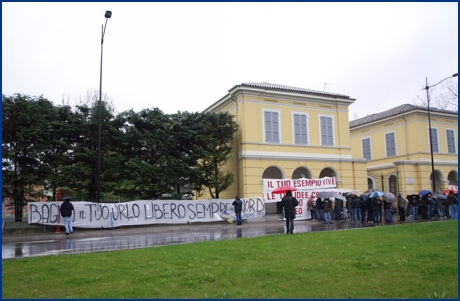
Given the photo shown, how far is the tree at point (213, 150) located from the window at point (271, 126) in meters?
2.86

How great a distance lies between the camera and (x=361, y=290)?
6.29 m

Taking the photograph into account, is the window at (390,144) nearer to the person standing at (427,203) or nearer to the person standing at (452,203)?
the person standing at (452,203)

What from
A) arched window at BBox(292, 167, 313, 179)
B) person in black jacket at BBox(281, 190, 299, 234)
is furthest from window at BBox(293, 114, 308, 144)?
person in black jacket at BBox(281, 190, 299, 234)

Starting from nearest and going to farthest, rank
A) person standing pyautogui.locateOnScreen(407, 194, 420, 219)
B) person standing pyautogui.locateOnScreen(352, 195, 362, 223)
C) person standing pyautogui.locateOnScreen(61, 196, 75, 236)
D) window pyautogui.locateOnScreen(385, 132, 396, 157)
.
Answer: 1. person standing pyautogui.locateOnScreen(61, 196, 75, 236)
2. person standing pyautogui.locateOnScreen(352, 195, 362, 223)
3. person standing pyautogui.locateOnScreen(407, 194, 420, 219)
4. window pyautogui.locateOnScreen(385, 132, 396, 157)

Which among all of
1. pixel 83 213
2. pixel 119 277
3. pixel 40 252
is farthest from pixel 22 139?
pixel 119 277

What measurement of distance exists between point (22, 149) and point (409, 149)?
110ft

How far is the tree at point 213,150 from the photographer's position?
26.2m

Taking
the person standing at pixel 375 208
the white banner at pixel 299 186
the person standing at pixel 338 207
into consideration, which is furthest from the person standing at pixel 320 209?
the person standing at pixel 375 208

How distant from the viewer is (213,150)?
26.8 m

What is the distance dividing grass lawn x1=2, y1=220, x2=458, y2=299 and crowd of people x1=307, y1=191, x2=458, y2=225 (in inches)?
449

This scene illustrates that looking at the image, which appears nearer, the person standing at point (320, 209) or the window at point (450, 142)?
the person standing at point (320, 209)

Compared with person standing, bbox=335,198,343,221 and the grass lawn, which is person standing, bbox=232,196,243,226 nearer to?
person standing, bbox=335,198,343,221

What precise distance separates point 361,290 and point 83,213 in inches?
703

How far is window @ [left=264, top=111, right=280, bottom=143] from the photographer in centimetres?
2916
